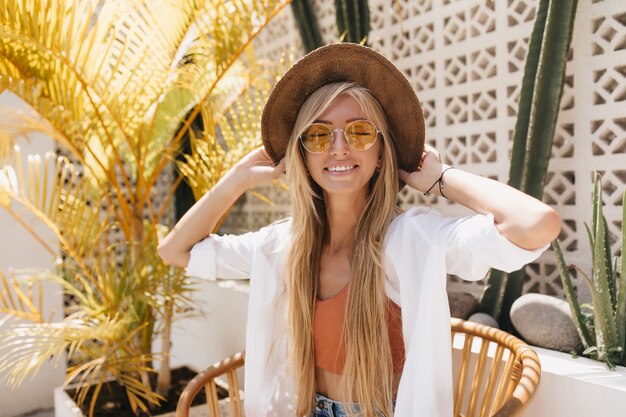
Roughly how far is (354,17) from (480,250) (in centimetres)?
221

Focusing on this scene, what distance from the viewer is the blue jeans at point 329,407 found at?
63.1 inches

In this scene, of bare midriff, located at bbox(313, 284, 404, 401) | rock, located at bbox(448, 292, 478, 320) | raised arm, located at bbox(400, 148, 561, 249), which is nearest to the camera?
raised arm, located at bbox(400, 148, 561, 249)

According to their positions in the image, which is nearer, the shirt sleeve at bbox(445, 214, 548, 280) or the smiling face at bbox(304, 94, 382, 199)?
the shirt sleeve at bbox(445, 214, 548, 280)

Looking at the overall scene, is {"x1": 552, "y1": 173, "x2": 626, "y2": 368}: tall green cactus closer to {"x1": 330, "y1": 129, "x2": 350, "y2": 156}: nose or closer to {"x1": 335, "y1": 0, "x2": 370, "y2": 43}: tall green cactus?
{"x1": 330, "y1": 129, "x2": 350, "y2": 156}: nose

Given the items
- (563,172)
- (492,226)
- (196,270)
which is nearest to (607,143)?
(563,172)

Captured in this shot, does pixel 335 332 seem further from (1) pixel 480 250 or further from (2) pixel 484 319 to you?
(2) pixel 484 319

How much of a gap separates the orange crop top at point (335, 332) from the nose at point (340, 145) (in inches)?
15.3

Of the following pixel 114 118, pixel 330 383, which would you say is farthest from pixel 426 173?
pixel 114 118

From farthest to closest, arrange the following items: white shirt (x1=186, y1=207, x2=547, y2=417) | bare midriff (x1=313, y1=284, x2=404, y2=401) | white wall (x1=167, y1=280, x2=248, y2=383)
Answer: white wall (x1=167, y1=280, x2=248, y2=383)
bare midriff (x1=313, y1=284, x2=404, y2=401)
white shirt (x1=186, y1=207, x2=547, y2=417)

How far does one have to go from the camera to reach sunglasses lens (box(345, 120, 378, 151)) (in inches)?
60.8

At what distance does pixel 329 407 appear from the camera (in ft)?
5.41

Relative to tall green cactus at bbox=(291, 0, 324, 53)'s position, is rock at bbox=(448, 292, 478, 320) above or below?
below

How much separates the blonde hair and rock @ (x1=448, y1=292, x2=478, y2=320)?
3.56 ft

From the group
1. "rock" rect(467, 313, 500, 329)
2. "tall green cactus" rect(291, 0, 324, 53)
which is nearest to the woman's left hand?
"rock" rect(467, 313, 500, 329)
